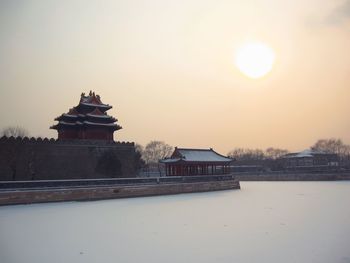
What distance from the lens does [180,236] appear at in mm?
9258

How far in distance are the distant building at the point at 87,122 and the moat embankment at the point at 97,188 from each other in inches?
352

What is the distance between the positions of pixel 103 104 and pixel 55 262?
27.3 meters

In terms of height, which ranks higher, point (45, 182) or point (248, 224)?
point (45, 182)

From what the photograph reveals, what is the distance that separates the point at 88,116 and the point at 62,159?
18.4ft

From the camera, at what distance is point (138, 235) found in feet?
31.2

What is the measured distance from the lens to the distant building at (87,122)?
100 feet

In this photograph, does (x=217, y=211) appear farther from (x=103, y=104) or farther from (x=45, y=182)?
(x=103, y=104)

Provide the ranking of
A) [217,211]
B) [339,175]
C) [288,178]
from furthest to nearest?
[288,178] → [339,175] → [217,211]

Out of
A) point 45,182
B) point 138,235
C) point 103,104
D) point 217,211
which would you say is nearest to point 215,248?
point 138,235

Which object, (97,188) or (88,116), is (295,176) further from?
(97,188)

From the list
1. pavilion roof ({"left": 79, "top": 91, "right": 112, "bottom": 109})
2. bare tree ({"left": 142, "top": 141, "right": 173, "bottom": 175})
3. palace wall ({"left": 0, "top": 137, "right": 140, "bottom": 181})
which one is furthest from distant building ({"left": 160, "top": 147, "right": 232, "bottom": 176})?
bare tree ({"left": 142, "top": 141, "right": 173, "bottom": 175})

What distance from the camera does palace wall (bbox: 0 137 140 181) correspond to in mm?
23938

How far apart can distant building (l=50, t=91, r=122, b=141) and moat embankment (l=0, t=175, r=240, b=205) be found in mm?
8930

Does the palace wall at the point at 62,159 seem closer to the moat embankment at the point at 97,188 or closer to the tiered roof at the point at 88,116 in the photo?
the tiered roof at the point at 88,116
